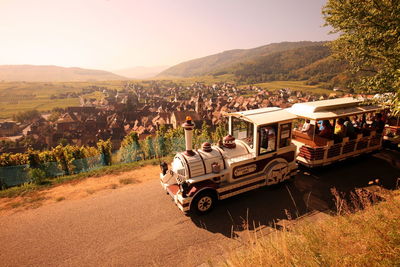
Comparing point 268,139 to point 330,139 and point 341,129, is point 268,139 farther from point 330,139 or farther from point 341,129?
point 341,129

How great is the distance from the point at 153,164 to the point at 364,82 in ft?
37.6

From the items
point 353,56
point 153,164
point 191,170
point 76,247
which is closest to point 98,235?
point 76,247

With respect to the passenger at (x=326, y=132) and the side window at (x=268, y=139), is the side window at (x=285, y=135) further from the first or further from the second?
the passenger at (x=326, y=132)

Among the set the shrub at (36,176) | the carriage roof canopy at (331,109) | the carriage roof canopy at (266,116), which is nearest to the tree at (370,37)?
the carriage roof canopy at (331,109)

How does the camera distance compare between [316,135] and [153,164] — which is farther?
[153,164]

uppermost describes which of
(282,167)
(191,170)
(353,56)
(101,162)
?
(353,56)

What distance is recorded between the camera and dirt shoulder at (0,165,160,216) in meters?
9.06

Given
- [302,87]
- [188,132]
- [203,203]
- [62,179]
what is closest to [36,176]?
[62,179]

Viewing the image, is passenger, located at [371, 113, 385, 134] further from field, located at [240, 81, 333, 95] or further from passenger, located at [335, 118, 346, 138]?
field, located at [240, 81, 333, 95]

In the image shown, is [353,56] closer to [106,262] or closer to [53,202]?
[106,262]

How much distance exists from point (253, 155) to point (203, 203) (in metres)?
2.56

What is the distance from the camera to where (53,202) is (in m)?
9.17

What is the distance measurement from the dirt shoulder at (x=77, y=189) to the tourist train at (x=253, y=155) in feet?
9.54

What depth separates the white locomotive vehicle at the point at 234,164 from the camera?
7.49 m
